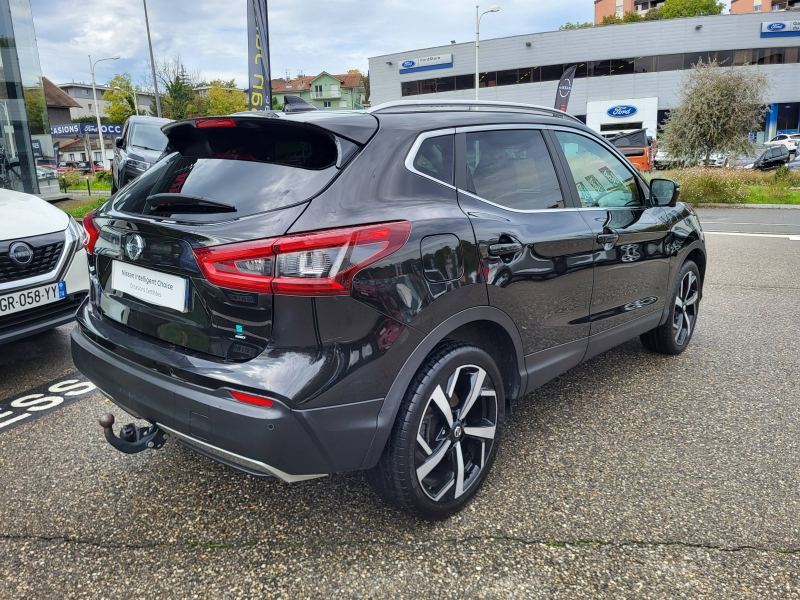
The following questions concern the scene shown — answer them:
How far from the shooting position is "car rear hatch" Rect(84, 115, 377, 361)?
6.60 feet

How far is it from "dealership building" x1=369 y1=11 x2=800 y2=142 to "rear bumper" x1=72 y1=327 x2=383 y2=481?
44868 millimetres

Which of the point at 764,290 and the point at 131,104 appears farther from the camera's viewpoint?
the point at 131,104

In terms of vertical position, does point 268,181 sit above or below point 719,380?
above

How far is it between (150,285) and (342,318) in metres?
0.80

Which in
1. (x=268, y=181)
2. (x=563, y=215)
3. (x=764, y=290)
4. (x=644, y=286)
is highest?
(x=268, y=181)

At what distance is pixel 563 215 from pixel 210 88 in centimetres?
6469

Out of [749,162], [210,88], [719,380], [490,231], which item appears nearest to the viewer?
[490,231]

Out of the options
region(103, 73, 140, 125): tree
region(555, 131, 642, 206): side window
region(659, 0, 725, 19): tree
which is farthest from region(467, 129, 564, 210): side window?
region(659, 0, 725, 19): tree

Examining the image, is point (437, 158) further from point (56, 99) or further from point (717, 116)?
point (56, 99)

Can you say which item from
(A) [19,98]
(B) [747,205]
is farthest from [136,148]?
(B) [747,205]

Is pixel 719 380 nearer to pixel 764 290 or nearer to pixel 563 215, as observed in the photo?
pixel 563 215

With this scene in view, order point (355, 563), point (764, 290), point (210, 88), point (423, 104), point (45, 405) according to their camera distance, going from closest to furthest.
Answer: point (355, 563) → point (423, 104) → point (45, 405) → point (764, 290) → point (210, 88)

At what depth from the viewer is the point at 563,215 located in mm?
3045

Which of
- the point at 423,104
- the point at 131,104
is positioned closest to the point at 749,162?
the point at 423,104
